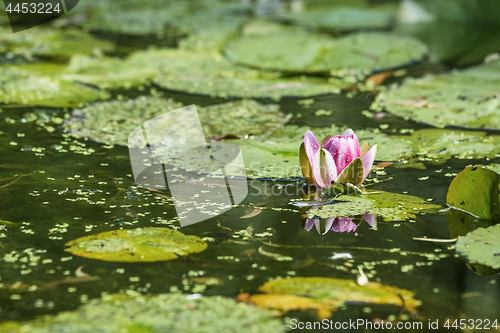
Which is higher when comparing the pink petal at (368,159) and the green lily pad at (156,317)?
the pink petal at (368,159)

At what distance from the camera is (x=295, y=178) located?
5.71ft

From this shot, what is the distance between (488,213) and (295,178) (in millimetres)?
601

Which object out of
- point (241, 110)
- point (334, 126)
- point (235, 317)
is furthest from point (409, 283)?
point (241, 110)

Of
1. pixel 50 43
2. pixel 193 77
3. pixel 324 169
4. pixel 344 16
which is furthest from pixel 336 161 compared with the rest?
pixel 344 16

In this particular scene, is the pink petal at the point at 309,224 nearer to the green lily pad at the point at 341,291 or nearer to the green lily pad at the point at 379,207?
the green lily pad at the point at 379,207

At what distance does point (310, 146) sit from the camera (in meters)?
1.65

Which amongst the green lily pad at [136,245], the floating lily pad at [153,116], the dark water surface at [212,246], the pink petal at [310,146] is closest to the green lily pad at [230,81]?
the floating lily pad at [153,116]

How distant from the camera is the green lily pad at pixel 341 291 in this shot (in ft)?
Result: 3.67

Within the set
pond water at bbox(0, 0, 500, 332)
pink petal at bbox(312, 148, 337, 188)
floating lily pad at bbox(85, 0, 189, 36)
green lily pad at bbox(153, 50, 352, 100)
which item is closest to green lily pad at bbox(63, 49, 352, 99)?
green lily pad at bbox(153, 50, 352, 100)

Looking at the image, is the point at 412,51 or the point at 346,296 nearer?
the point at 346,296

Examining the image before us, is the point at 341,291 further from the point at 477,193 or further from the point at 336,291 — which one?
the point at 477,193

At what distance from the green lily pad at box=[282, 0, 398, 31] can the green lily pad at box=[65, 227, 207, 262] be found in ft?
10.7

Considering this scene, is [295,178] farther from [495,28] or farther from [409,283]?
[495,28]

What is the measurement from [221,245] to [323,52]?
89.2 inches
